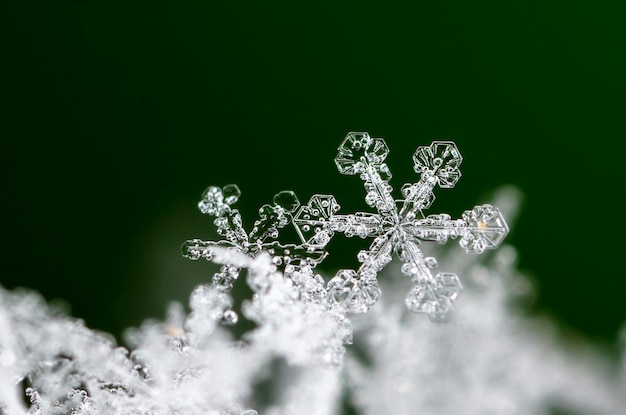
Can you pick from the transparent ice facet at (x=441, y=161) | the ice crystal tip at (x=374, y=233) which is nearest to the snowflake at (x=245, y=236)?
the ice crystal tip at (x=374, y=233)

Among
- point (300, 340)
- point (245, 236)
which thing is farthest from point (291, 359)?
point (245, 236)

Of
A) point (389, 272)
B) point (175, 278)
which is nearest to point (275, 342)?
point (389, 272)

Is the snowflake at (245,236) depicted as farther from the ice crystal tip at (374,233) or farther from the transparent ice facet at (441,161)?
the transparent ice facet at (441,161)

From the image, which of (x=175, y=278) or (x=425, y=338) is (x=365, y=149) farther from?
(x=175, y=278)

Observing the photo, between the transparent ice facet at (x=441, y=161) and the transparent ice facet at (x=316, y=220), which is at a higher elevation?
the transparent ice facet at (x=441, y=161)

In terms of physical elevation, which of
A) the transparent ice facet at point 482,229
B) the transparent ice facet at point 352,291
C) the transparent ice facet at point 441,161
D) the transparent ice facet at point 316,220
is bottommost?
the transparent ice facet at point 352,291

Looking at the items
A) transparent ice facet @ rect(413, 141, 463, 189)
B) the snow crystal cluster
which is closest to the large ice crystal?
the snow crystal cluster

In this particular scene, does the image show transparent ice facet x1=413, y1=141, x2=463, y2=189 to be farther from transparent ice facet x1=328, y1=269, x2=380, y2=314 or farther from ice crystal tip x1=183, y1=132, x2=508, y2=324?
transparent ice facet x1=328, y1=269, x2=380, y2=314
